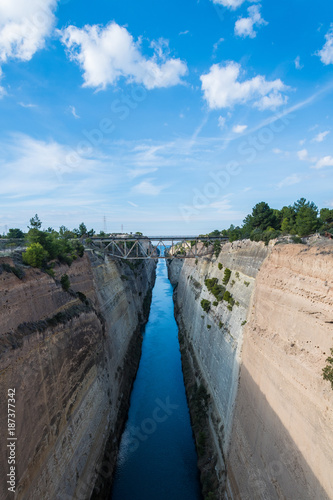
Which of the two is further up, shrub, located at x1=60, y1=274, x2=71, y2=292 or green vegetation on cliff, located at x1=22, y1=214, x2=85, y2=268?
green vegetation on cliff, located at x1=22, y1=214, x2=85, y2=268

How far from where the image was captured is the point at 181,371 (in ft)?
83.9

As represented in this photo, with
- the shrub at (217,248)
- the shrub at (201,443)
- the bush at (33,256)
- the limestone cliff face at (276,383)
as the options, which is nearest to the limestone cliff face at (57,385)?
the bush at (33,256)

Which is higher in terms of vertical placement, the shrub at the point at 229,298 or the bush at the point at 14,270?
the bush at the point at 14,270

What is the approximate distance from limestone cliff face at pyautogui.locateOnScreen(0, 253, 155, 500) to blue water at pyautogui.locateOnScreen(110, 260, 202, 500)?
1.10m

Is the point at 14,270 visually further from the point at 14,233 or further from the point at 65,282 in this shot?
the point at 14,233

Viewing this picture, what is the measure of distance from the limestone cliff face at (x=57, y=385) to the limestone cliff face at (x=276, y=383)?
657 cm

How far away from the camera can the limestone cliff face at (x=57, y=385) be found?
932cm

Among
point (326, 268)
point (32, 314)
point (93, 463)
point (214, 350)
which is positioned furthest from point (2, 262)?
point (214, 350)

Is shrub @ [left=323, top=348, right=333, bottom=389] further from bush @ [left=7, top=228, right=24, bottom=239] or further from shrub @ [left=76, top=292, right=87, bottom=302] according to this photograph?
bush @ [left=7, top=228, right=24, bottom=239]

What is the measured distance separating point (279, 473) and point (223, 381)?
7121 millimetres

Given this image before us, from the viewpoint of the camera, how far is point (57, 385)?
461 inches

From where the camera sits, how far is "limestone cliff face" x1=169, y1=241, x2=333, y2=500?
8.51 metres

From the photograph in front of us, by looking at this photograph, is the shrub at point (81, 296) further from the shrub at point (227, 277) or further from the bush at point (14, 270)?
the shrub at point (227, 277)

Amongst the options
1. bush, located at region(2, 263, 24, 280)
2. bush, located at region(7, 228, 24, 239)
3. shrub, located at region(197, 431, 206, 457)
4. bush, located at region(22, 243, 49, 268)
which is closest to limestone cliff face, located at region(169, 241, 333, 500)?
shrub, located at region(197, 431, 206, 457)
